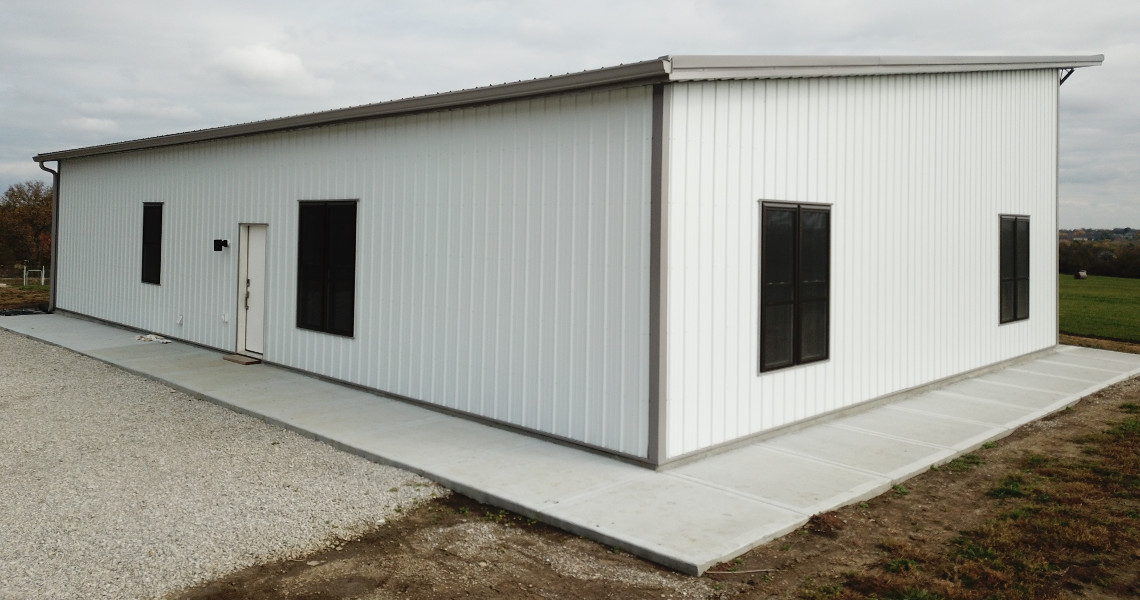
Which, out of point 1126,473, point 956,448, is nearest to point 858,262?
point 956,448

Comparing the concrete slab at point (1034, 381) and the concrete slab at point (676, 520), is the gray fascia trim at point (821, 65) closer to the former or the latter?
the concrete slab at point (676, 520)

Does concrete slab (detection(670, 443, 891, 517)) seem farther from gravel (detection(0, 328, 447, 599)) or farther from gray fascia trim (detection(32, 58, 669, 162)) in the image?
gray fascia trim (detection(32, 58, 669, 162))

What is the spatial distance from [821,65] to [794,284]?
6.18ft

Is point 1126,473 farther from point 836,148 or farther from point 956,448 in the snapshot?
point 836,148

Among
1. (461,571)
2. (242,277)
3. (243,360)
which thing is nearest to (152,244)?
(242,277)

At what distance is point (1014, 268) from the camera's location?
10.9 m

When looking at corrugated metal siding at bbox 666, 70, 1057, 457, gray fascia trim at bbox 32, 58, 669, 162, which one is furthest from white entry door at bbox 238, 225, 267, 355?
corrugated metal siding at bbox 666, 70, 1057, 457

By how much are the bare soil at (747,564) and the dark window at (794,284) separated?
1.84m

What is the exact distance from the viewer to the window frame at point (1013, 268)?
10.6 metres

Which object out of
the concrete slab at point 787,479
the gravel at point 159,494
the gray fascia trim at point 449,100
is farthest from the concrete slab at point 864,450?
the gray fascia trim at point 449,100

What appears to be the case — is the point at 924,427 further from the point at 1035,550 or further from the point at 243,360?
the point at 243,360

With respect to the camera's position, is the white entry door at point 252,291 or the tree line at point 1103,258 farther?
the tree line at point 1103,258

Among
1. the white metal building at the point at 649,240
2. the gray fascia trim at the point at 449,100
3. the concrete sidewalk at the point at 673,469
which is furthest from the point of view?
the white metal building at the point at 649,240

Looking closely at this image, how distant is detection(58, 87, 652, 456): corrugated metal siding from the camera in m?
6.17
